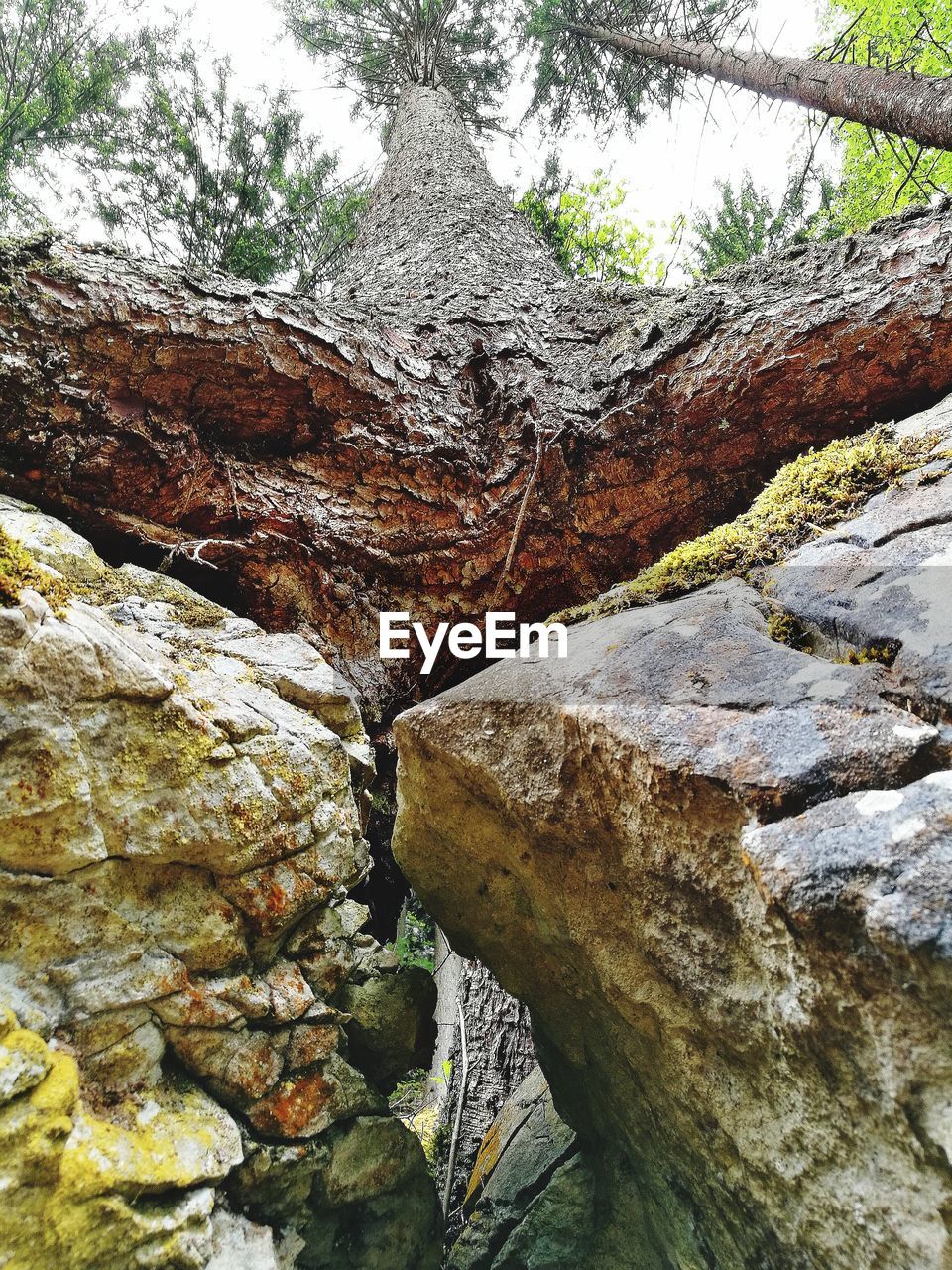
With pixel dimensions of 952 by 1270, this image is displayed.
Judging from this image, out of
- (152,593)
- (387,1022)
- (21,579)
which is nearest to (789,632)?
(387,1022)

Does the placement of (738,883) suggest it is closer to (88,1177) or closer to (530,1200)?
(88,1177)

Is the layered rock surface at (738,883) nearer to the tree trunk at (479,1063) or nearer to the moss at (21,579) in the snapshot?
the tree trunk at (479,1063)

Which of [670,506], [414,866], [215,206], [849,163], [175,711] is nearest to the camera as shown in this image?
[175,711]

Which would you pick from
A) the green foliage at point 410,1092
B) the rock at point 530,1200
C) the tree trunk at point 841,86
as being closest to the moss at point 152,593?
the rock at point 530,1200

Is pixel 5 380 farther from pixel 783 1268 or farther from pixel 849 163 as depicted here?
pixel 849 163

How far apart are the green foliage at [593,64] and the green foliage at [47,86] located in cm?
658

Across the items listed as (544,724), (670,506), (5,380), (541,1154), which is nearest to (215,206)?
(5,380)

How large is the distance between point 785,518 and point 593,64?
1159cm

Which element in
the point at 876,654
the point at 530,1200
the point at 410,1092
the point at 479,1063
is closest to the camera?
the point at 876,654

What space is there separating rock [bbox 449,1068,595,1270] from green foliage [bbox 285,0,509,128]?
51.9ft

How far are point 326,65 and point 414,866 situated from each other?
54.6ft

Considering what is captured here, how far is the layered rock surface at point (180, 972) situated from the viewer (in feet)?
5.17

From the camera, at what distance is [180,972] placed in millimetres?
1950

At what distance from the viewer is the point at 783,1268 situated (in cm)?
164
